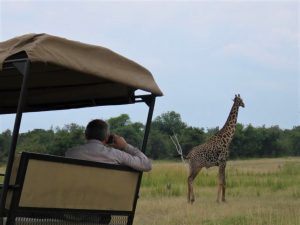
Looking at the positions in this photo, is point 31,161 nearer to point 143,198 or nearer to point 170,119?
point 143,198

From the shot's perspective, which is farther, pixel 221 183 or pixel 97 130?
pixel 221 183

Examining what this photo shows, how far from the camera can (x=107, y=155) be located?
4402 millimetres

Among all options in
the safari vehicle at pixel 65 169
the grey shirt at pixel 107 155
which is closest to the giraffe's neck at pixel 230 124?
the safari vehicle at pixel 65 169

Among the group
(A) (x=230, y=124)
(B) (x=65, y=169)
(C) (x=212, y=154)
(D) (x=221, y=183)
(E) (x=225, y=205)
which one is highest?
(A) (x=230, y=124)

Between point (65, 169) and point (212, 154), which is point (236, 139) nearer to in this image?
point (212, 154)

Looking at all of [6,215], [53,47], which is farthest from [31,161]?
[53,47]

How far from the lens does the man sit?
438 cm

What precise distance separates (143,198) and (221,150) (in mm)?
2418

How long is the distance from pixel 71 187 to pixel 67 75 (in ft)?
3.78

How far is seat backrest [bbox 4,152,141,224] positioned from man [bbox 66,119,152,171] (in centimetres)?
8

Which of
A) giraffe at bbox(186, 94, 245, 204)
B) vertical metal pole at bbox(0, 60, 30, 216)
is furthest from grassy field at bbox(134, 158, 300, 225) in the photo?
vertical metal pole at bbox(0, 60, 30, 216)

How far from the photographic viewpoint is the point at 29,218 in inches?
149

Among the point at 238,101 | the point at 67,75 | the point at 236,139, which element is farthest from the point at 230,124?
the point at 236,139

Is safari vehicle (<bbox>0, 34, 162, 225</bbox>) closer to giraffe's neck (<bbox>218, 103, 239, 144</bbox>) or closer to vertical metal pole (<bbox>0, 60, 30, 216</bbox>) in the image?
vertical metal pole (<bbox>0, 60, 30, 216</bbox>)
